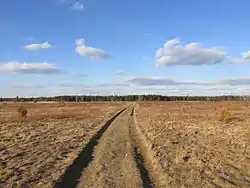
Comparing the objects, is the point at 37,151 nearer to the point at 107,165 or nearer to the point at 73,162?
the point at 73,162

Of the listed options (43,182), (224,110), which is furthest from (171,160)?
(224,110)

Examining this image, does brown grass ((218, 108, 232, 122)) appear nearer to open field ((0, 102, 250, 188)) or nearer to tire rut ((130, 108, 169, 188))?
open field ((0, 102, 250, 188))

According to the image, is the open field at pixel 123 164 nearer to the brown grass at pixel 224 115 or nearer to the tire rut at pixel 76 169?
the tire rut at pixel 76 169

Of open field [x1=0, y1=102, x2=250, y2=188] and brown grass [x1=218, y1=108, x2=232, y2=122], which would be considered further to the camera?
brown grass [x1=218, y1=108, x2=232, y2=122]

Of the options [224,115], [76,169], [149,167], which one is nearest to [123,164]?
[149,167]

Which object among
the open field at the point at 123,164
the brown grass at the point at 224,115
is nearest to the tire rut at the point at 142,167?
the open field at the point at 123,164

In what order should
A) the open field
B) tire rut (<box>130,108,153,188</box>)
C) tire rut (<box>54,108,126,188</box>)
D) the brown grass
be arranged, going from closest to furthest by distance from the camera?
tire rut (<box>54,108,126,188</box>) → tire rut (<box>130,108,153,188</box>) → the open field → the brown grass

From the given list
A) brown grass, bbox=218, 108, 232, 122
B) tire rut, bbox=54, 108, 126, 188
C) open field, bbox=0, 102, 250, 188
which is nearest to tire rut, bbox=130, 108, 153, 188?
open field, bbox=0, 102, 250, 188

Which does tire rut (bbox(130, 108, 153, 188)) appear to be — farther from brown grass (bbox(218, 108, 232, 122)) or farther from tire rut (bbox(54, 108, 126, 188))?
brown grass (bbox(218, 108, 232, 122))

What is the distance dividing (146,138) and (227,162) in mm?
8854

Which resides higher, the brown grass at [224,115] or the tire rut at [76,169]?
the brown grass at [224,115]

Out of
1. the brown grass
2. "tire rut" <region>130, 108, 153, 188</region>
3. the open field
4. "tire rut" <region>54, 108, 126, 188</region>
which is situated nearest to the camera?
"tire rut" <region>54, 108, 126, 188</region>

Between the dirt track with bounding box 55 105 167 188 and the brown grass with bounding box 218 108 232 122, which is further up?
the brown grass with bounding box 218 108 232 122

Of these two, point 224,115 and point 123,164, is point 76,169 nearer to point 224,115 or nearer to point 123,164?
point 123,164
